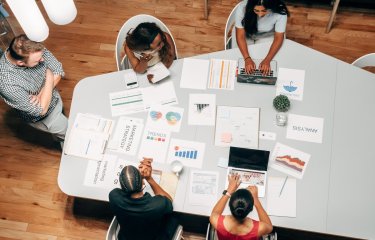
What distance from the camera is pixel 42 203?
3.63 meters

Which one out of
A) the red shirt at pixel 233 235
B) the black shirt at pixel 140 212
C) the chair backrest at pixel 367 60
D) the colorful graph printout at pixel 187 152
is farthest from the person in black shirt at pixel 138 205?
the chair backrest at pixel 367 60

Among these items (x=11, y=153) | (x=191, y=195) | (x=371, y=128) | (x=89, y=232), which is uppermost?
(x=371, y=128)

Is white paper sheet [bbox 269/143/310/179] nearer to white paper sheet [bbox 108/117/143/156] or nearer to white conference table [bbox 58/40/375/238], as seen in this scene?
white conference table [bbox 58/40/375/238]

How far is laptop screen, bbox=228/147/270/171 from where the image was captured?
2748 millimetres

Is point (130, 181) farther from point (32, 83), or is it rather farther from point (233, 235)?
point (32, 83)

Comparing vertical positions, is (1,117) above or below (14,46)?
below

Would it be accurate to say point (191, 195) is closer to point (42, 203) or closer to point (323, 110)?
point (323, 110)

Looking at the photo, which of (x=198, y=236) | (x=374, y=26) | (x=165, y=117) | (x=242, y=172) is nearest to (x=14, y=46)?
(x=165, y=117)

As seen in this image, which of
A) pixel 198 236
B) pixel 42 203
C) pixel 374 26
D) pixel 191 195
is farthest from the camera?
pixel 374 26

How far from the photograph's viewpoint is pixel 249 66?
10.1ft

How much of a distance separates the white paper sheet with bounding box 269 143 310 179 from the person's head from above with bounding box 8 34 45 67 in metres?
1.86

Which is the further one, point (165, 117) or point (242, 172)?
point (165, 117)

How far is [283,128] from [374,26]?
2152 mm

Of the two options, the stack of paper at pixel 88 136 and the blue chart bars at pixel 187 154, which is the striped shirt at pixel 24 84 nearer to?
the stack of paper at pixel 88 136
